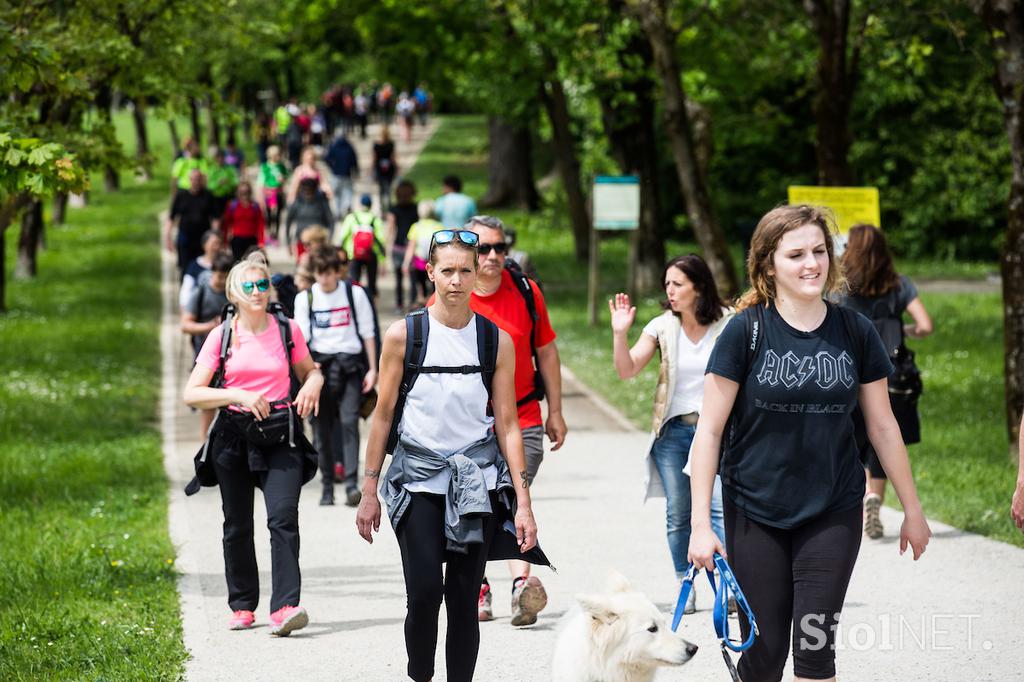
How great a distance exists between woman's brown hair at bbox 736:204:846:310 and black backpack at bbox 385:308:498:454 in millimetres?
1042

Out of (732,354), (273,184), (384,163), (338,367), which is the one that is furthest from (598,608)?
(384,163)

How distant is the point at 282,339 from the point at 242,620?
1396mm

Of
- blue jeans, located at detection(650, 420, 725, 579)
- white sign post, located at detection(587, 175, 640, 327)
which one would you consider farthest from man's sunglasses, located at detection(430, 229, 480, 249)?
white sign post, located at detection(587, 175, 640, 327)

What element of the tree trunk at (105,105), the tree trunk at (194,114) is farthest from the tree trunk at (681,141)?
the tree trunk at (105,105)

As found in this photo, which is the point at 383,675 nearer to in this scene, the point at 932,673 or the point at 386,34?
the point at 932,673

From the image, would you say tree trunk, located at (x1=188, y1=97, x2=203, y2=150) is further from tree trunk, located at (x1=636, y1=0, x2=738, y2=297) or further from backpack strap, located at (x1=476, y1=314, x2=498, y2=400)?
backpack strap, located at (x1=476, y1=314, x2=498, y2=400)

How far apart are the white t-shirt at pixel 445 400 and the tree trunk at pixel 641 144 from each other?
623 inches

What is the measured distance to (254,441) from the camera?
691 centimetres

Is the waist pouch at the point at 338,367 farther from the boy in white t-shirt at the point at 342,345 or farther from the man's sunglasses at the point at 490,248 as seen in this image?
the man's sunglasses at the point at 490,248

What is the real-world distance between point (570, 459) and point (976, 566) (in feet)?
14.5

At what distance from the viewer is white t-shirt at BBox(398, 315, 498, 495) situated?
5.21m

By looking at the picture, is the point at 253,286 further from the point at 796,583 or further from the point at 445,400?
the point at 796,583

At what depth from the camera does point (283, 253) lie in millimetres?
27250

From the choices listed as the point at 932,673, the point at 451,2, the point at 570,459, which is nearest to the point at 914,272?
the point at 451,2
